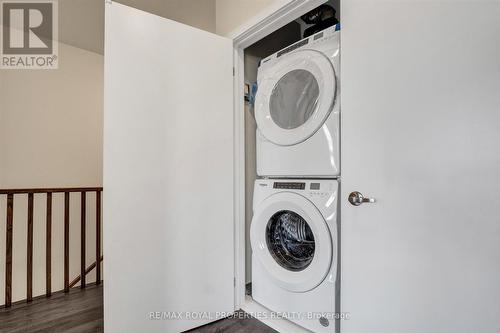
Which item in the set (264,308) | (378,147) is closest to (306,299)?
(264,308)

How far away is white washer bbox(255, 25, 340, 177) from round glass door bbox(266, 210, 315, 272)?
Answer: 1.00 feet

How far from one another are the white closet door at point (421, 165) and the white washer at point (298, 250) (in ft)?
0.48

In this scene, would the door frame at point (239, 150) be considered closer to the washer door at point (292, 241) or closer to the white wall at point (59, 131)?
the washer door at point (292, 241)

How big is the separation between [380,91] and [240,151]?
3.29ft

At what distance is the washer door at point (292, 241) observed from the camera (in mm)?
1323

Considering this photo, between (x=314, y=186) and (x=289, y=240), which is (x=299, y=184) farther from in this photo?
(x=289, y=240)

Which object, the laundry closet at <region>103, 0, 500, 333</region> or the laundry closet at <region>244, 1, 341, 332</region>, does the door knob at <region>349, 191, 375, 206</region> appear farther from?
the laundry closet at <region>244, 1, 341, 332</region>

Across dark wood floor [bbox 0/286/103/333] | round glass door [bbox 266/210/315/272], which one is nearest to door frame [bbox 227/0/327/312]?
round glass door [bbox 266/210/315/272]

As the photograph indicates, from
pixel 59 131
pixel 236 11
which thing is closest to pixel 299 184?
pixel 236 11

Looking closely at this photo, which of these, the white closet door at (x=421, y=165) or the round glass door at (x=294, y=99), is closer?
the white closet door at (x=421, y=165)

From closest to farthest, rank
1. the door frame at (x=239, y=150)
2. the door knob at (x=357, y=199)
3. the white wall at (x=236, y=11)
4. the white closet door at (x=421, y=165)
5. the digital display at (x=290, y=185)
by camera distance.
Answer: the white closet door at (x=421, y=165), the door knob at (x=357, y=199), the digital display at (x=290, y=185), the white wall at (x=236, y=11), the door frame at (x=239, y=150)

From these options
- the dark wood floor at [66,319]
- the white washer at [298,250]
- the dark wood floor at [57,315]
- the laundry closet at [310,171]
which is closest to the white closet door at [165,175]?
the laundry closet at [310,171]

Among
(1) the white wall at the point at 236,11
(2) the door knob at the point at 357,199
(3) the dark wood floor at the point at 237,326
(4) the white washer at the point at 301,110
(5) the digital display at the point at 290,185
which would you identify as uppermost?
(1) the white wall at the point at 236,11

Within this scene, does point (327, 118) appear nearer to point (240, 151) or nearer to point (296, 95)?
point (296, 95)
